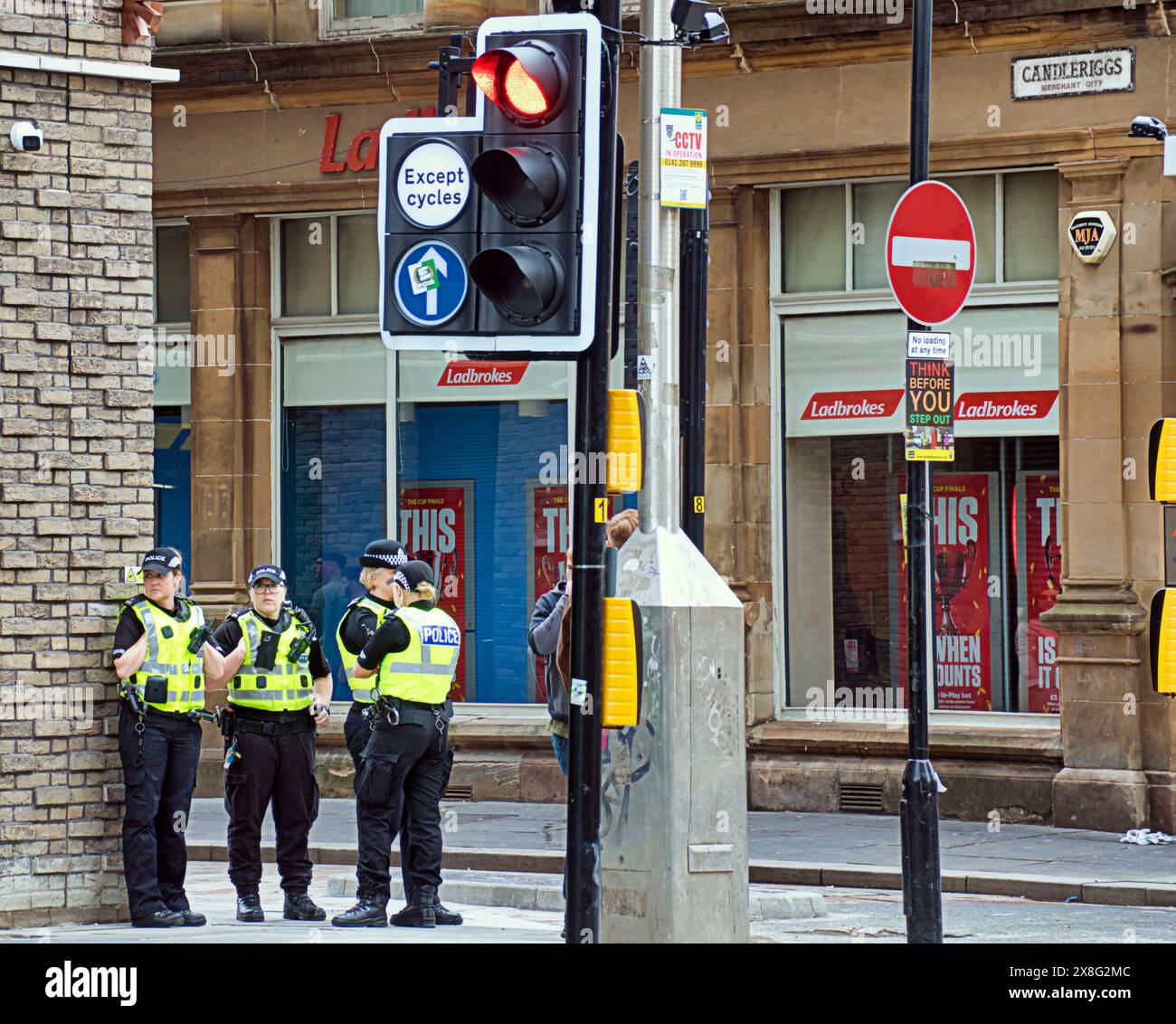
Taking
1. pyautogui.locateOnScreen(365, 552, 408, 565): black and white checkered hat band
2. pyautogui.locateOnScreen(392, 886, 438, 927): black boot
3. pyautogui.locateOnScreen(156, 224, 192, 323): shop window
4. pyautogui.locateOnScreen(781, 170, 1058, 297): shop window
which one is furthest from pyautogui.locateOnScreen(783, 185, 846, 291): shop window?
pyautogui.locateOnScreen(392, 886, 438, 927): black boot

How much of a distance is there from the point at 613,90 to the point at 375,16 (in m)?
11.8

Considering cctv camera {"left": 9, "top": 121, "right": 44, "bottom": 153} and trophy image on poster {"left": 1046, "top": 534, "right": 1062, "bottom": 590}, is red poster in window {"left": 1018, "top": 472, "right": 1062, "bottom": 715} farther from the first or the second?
cctv camera {"left": 9, "top": 121, "right": 44, "bottom": 153}

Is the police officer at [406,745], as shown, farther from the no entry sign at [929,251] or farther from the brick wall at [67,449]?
the no entry sign at [929,251]

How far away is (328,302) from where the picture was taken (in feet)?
62.2

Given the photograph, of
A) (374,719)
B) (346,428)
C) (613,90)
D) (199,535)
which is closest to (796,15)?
(346,428)

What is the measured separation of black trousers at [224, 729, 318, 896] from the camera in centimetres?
1124

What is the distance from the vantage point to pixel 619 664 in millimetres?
7832

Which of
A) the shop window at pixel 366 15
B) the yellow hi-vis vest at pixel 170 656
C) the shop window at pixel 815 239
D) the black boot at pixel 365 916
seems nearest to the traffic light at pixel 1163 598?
the black boot at pixel 365 916

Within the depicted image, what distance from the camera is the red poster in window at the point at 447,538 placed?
18594 millimetres

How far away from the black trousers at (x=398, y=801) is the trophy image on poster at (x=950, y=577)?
21.9 ft

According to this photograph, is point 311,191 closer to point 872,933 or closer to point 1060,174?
point 1060,174

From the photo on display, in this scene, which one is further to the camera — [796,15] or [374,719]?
[796,15]

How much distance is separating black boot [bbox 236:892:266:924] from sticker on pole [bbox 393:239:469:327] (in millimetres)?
4619

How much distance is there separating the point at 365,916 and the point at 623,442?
3.91 metres
